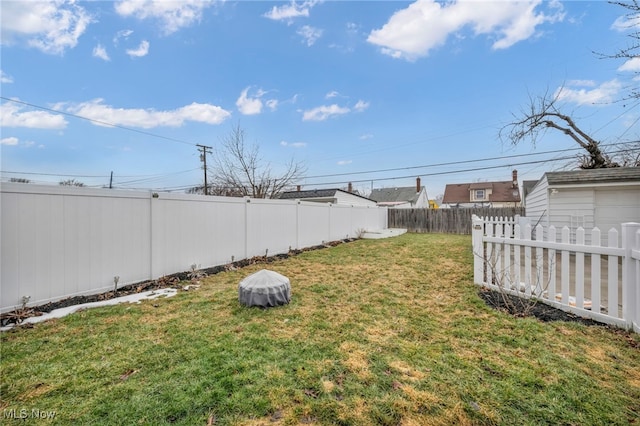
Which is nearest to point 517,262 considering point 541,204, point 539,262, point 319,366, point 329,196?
point 539,262

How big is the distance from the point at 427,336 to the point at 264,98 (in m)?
12.7

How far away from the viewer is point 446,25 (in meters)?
9.06

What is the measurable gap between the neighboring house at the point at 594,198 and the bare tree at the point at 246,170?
465 inches

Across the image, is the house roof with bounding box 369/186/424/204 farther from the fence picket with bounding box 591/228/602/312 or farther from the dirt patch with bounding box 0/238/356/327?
the fence picket with bounding box 591/228/602/312

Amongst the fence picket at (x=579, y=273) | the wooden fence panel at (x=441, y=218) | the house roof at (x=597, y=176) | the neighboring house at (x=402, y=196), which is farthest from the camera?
the neighboring house at (x=402, y=196)

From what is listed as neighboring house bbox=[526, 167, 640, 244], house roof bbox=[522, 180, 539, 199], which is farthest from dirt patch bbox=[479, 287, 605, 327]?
house roof bbox=[522, 180, 539, 199]

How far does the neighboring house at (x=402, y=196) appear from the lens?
109 ft

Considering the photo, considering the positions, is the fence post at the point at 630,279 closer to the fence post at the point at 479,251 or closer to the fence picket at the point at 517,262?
the fence picket at the point at 517,262

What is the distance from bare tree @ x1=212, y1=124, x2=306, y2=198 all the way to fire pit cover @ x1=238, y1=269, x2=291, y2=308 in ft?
38.7

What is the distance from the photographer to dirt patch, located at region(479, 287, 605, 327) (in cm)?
339

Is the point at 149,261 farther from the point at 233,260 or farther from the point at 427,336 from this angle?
the point at 427,336

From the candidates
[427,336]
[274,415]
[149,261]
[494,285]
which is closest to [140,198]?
[149,261]

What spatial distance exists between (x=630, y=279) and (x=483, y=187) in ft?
113

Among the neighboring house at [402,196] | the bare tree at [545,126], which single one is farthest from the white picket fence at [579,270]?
the neighboring house at [402,196]
